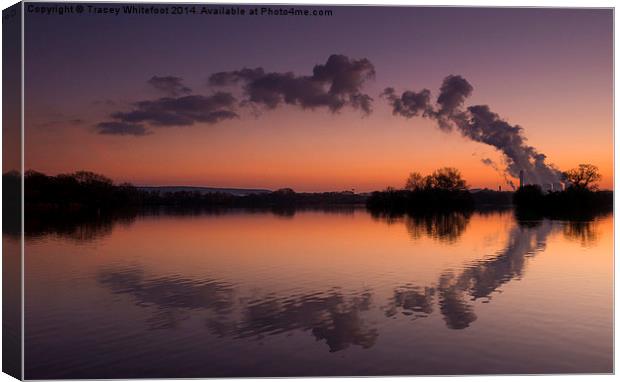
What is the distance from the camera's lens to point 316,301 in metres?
11.2

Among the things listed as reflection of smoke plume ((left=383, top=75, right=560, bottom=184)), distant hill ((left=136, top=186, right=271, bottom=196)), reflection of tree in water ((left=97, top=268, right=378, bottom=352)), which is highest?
reflection of smoke plume ((left=383, top=75, right=560, bottom=184))

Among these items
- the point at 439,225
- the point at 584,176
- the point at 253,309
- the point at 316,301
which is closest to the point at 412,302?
the point at 316,301

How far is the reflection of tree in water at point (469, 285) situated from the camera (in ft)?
34.4

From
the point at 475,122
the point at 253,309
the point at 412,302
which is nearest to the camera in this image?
the point at 253,309

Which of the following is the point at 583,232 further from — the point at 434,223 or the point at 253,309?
the point at 253,309

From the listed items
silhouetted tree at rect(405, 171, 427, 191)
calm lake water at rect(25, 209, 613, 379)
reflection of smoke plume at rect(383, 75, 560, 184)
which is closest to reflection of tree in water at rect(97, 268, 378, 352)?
calm lake water at rect(25, 209, 613, 379)

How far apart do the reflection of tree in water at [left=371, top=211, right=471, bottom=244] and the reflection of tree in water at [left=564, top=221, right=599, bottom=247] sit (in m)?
2.09

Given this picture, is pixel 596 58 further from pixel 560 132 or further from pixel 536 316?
pixel 536 316

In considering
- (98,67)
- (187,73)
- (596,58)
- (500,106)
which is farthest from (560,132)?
(98,67)

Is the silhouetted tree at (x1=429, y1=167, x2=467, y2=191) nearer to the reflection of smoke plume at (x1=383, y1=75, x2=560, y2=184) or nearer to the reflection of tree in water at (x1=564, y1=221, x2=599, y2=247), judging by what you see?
the reflection of smoke plume at (x1=383, y1=75, x2=560, y2=184)

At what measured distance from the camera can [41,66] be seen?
33.6 feet

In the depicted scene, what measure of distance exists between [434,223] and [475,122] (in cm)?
350

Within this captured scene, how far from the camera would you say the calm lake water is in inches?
341

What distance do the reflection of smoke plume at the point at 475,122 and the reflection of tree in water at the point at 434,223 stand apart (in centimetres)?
206
